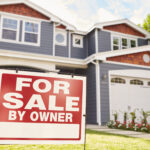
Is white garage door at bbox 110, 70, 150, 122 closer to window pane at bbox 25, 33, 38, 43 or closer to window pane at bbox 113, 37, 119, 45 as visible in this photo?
window pane at bbox 113, 37, 119, 45

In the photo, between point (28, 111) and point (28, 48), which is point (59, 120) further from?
point (28, 48)

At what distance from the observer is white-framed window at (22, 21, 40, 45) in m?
11.1

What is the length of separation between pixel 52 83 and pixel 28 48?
9614mm

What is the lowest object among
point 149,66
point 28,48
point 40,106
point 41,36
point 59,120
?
point 59,120

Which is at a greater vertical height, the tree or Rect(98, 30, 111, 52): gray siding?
the tree

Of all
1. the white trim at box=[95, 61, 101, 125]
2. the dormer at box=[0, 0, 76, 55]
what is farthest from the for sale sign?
the dormer at box=[0, 0, 76, 55]

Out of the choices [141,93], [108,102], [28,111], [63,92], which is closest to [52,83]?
[63,92]

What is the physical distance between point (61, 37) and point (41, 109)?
36.3 feet

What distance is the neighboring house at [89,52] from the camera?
31.6ft

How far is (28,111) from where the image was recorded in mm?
1703

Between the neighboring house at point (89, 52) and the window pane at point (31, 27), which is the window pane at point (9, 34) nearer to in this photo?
the neighboring house at point (89, 52)

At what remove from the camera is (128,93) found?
1017 cm

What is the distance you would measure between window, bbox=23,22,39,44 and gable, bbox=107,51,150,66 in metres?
4.48

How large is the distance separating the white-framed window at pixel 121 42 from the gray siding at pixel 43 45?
13.5 ft
